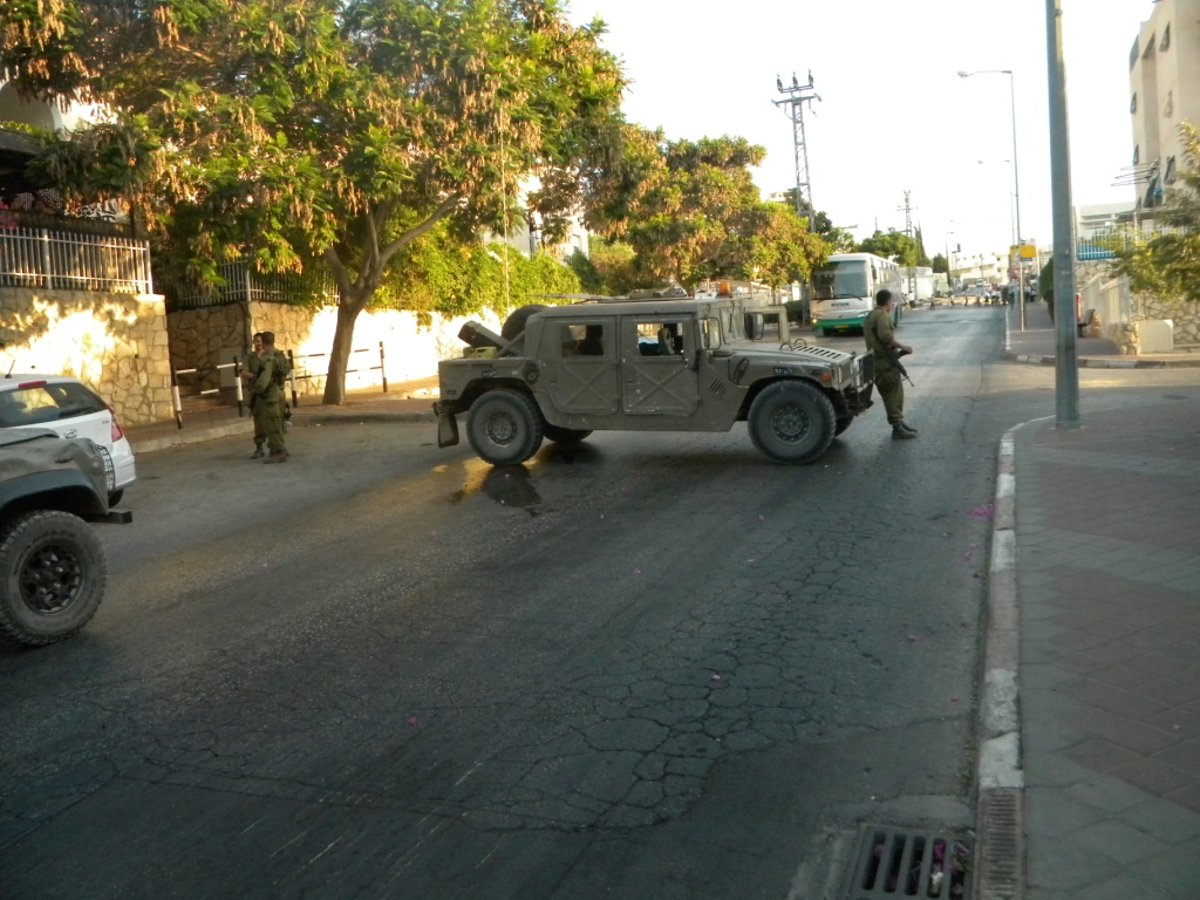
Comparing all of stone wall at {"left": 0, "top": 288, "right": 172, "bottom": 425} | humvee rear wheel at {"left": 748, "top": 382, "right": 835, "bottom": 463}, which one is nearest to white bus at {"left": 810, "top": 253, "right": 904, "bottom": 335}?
stone wall at {"left": 0, "top": 288, "right": 172, "bottom": 425}

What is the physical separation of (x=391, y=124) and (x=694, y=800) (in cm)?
1456

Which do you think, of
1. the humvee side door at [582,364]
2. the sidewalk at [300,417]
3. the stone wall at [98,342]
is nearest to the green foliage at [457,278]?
the sidewalk at [300,417]

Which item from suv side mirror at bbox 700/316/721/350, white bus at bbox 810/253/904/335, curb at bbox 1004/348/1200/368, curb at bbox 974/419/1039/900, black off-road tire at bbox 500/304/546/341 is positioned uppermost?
white bus at bbox 810/253/904/335

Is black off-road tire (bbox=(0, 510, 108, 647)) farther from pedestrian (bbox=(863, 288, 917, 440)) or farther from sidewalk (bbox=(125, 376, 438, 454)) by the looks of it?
sidewalk (bbox=(125, 376, 438, 454))

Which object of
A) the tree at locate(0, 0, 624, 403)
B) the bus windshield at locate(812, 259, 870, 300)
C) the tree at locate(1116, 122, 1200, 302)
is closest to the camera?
the tree at locate(1116, 122, 1200, 302)

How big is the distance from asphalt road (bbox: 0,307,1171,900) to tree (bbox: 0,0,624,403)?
23.8ft

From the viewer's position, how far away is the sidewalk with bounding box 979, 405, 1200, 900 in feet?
12.0

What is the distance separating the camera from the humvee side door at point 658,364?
40.9ft

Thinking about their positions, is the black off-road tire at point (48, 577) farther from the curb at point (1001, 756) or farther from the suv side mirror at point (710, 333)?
the suv side mirror at point (710, 333)

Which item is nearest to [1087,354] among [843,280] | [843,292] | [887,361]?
[887,361]

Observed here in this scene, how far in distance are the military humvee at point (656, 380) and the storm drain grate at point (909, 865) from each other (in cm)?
826

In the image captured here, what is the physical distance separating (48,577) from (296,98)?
12140 millimetres

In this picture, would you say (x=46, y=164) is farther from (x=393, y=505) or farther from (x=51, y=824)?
(x=51, y=824)

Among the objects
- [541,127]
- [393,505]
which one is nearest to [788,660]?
[393,505]
